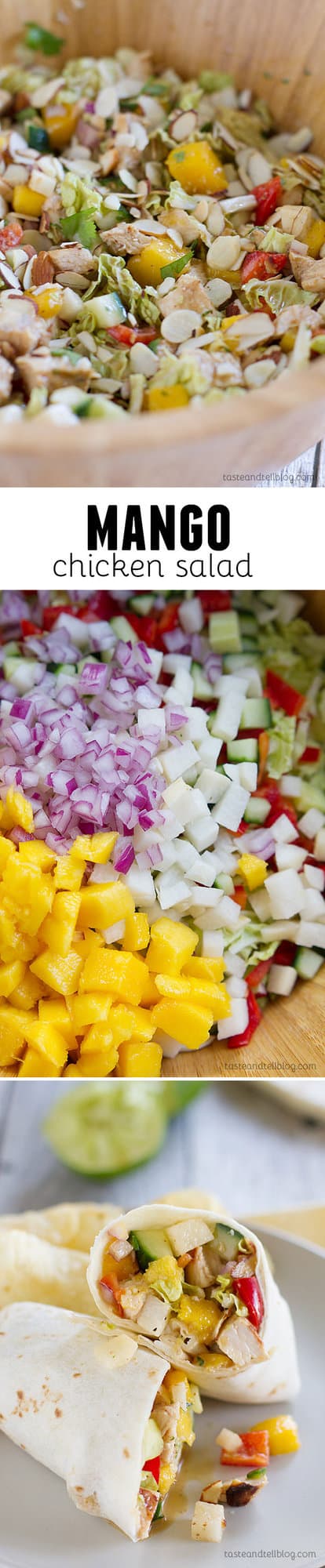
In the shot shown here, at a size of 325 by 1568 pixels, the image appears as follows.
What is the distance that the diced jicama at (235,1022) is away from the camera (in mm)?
1069

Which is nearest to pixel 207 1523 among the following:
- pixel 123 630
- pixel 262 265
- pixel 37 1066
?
pixel 37 1066

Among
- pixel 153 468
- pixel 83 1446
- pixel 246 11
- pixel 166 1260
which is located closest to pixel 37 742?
pixel 153 468

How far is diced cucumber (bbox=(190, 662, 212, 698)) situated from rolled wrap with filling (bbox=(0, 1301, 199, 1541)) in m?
0.61

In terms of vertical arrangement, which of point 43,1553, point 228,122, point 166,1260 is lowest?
point 43,1553

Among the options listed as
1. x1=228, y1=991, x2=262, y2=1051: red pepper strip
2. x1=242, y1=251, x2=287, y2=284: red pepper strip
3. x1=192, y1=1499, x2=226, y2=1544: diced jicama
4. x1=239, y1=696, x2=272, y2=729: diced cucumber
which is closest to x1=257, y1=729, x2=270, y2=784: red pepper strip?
x1=239, y1=696, x2=272, y2=729: diced cucumber

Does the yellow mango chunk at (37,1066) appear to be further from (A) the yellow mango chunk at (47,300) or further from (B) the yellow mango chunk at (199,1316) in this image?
(A) the yellow mango chunk at (47,300)

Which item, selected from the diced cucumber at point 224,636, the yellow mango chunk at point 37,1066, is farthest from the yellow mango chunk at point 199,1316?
the diced cucumber at point 224,636

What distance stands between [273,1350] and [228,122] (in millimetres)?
1236

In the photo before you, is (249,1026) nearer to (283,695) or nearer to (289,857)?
(289,857)

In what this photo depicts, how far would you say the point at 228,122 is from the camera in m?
1.18

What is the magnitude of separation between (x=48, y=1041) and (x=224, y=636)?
509 mm

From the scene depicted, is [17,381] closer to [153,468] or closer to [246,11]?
[153,468]

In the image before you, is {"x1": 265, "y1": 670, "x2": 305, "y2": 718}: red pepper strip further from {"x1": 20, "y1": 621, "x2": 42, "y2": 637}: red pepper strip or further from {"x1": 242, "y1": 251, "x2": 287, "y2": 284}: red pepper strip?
{"x1": 242, "y1": 251, "x2": 287, "y2": 284}: red pepper strip

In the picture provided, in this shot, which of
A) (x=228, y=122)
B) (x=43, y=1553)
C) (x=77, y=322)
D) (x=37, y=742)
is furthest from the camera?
(x=228, y=122)
